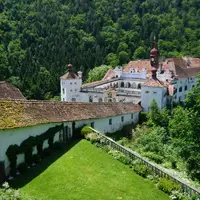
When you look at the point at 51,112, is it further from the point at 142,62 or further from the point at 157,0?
the point at 157,0

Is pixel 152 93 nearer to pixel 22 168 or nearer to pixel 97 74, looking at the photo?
pixel 22 168

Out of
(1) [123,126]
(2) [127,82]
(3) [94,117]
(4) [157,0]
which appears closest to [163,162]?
(3) [94,117]

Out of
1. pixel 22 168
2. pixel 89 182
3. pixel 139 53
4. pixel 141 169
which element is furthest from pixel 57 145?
pixel 139 53

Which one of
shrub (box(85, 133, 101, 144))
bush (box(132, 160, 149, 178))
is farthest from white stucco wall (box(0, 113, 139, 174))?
bush (box(132, 160, 149, 178))

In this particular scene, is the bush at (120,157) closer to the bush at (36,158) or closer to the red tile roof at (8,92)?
the bush at (36,158)

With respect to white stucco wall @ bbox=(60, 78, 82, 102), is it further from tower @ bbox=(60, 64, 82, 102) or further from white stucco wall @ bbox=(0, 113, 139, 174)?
white stucco wall @ bbox=(0, 113, 139, 174)

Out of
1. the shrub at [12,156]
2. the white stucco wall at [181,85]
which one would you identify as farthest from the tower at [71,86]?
the shrub at [12,156]
